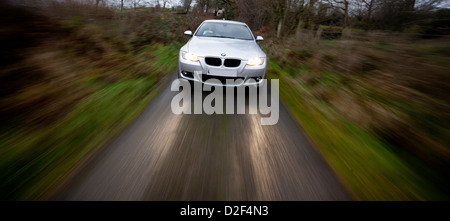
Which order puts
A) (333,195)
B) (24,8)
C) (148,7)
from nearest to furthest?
(333,195), (24,8), (148,7)

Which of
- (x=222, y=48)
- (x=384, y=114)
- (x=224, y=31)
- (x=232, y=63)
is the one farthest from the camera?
(x=224, y=31)

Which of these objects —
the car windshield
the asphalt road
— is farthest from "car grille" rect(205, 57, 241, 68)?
→ the car windshield

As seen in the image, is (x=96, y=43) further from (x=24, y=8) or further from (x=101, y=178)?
(x=101, y=178)

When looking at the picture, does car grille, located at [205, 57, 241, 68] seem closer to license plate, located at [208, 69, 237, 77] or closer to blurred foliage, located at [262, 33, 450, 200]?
license plate, located at [208, 69, 237, 77]

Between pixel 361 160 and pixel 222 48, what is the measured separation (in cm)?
289

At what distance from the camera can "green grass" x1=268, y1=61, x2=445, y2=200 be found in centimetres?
188

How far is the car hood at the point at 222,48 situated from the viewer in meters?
3.77

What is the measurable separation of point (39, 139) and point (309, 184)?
2.85 metres

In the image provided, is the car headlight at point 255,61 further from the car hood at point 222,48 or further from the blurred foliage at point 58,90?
the blurred foliage at point 58,90

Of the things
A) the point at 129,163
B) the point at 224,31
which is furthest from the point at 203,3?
the point at 129,163

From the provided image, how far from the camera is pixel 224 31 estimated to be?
5215mm

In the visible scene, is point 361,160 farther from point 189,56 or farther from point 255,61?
point 189,56
